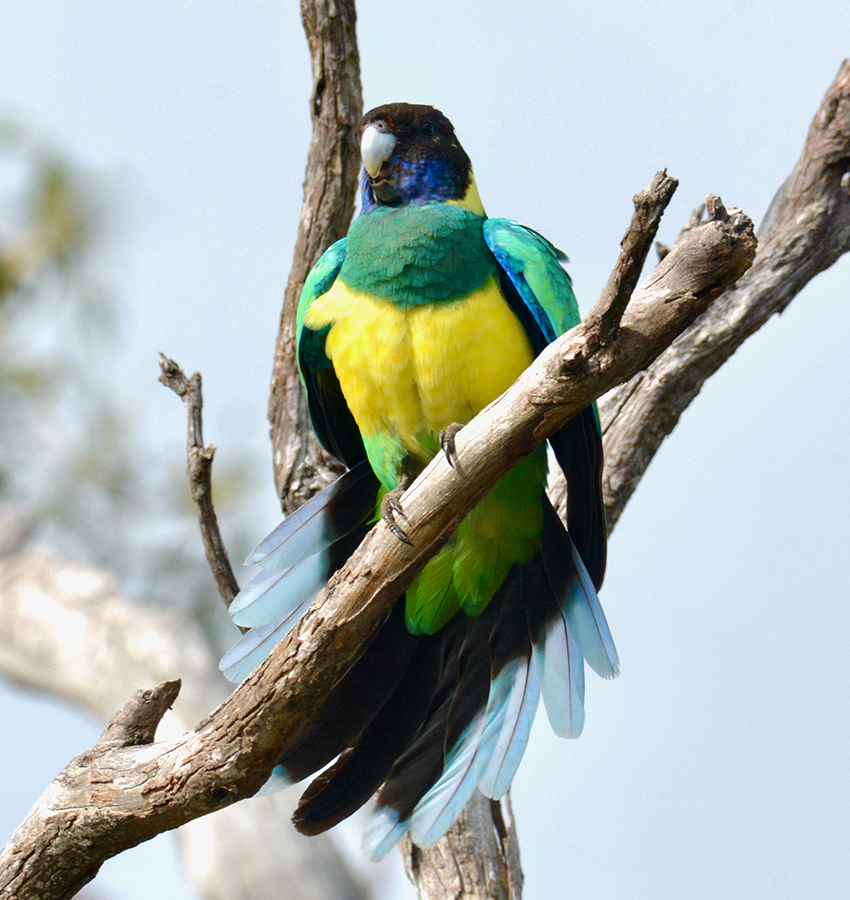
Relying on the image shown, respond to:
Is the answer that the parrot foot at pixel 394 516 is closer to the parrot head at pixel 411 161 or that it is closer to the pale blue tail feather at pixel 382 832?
the pale blue tail feather at pixel 382 832

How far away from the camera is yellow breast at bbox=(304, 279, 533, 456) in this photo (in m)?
2.93

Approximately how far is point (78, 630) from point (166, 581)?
624mm

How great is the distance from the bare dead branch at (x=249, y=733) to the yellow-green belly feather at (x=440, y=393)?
52 cm

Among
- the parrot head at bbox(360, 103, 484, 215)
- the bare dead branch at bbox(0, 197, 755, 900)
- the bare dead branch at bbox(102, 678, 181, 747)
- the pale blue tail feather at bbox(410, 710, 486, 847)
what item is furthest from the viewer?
the parrot head at bbox(360, 103, 484, 215)

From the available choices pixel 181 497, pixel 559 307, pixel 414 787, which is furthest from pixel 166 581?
pixel 559 307

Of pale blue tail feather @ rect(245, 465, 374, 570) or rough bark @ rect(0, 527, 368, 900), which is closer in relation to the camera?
pale blue tail feather @ rect(245, 465, 374, 570)

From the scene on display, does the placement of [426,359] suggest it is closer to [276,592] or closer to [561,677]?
[276,592]

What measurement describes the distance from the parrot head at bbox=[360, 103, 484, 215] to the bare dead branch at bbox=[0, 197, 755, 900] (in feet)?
4.42

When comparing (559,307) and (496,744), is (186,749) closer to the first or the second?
(496,744)

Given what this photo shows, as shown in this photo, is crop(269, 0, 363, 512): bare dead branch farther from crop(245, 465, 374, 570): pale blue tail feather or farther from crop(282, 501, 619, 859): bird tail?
crop(282, 501, 619, 859): bird tail

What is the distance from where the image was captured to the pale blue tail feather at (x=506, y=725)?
Answer: 2.91 m

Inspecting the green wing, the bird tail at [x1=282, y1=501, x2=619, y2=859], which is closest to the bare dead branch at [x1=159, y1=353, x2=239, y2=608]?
the bird tail at [x1=282, y1=501, x2=619, y2=859]

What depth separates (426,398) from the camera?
2975 millimetres

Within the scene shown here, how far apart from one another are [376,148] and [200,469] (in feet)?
4.32
